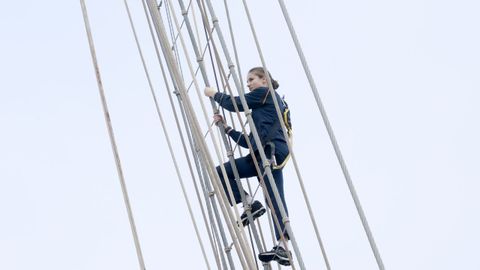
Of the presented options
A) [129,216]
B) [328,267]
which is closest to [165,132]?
[328,267]

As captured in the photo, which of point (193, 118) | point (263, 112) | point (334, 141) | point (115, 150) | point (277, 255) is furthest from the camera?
point (263, 112)

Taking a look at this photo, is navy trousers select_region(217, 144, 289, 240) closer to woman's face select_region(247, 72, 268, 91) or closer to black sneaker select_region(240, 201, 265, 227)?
black sneaker select_region(240, 201, 265, 227)

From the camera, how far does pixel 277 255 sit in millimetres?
6867

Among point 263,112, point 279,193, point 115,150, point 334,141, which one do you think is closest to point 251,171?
point 279,193

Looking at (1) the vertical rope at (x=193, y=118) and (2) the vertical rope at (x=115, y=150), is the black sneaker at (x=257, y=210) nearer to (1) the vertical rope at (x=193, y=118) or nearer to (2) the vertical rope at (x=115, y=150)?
(1) the vertical rope at (x=193, y=118)

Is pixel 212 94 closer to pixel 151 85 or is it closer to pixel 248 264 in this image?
pixel 151 85

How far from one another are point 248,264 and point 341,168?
1099 millimetres

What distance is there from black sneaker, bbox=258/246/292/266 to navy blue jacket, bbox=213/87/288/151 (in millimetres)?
729

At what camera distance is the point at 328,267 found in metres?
7.00

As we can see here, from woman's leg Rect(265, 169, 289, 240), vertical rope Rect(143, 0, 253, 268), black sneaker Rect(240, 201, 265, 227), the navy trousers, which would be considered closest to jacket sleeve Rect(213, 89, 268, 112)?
the navy trousers

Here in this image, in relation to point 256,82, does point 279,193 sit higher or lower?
lower

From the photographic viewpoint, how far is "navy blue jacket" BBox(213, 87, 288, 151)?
7.19 metres

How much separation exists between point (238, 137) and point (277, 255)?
0.94 meters

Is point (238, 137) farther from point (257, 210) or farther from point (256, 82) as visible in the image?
point (257, 210)
